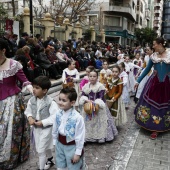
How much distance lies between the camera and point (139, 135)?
5117 millimetres

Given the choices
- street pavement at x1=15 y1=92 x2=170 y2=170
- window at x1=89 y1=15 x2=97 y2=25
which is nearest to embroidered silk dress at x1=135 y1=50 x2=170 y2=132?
street pavement at x1=15 y1=92 x2=170 y2=170

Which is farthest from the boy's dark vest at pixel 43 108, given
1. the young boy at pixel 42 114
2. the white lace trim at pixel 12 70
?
the white lace trim at pixel 12 70

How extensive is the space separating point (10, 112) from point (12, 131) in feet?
0.87

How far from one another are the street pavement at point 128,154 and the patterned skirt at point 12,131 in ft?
0.74

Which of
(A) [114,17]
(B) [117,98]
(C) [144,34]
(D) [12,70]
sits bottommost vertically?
(B) [117,98]

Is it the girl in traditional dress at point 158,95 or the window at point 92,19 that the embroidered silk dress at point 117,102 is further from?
the window at point 92,19

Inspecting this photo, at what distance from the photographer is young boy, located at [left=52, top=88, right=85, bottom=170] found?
2.82m

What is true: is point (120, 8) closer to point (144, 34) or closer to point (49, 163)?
point (144, 34)

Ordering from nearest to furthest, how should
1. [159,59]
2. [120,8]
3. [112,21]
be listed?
[159,59], [120,8], [112,21]

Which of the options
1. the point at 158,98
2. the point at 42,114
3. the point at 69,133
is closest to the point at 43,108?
the point at 42,114

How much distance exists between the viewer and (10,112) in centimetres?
345

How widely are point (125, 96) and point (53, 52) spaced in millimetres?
5687

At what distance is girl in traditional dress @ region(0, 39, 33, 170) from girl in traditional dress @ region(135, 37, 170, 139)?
8.65 feet

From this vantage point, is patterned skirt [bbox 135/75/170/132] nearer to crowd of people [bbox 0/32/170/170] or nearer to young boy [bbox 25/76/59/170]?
crowd of people [bbox 0/32/170/170]
